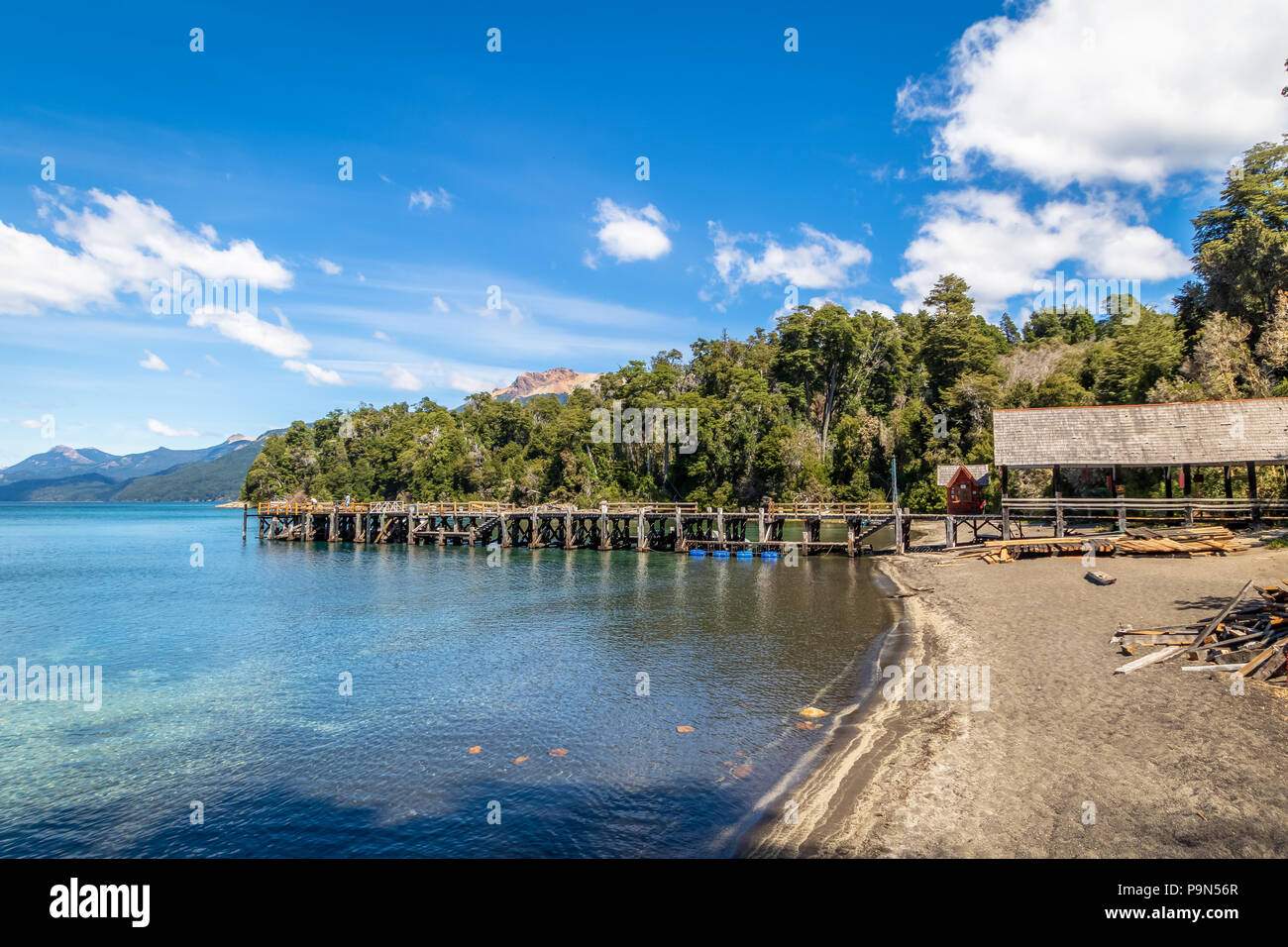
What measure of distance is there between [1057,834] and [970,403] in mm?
57433

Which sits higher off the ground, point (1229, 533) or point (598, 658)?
point (1229, 533)

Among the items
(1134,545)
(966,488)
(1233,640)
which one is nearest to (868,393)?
(966,488)

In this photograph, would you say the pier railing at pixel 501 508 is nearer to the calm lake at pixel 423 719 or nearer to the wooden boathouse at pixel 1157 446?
the wooden boathouse at pixel 1157 446

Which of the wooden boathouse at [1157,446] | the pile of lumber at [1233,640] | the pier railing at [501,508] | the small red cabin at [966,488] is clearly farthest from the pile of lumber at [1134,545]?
the pier railing at [501,508]

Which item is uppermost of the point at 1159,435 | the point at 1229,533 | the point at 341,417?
the point at 341,417

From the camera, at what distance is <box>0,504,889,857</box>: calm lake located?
390 inches

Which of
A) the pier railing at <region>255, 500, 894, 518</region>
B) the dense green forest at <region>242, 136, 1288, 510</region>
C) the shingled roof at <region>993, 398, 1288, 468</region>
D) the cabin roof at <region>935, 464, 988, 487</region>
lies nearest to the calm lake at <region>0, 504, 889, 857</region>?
the shingled roof at <region>993, 398, 1288, 468</region>

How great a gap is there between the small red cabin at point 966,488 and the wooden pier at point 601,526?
3.32 m

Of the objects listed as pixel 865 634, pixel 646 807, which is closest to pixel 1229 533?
pixel 865 634

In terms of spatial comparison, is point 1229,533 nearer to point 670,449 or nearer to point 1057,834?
point 1057,834

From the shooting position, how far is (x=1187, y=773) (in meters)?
8.99

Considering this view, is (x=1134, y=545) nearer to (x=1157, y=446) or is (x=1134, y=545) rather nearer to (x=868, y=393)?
(x=1157, y=446)

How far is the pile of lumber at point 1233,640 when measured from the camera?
12188 mm

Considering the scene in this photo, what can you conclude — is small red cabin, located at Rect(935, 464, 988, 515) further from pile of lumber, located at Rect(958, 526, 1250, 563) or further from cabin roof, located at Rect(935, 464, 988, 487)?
pile of lumber, located at Rect(958, 526, 1250, 563)
